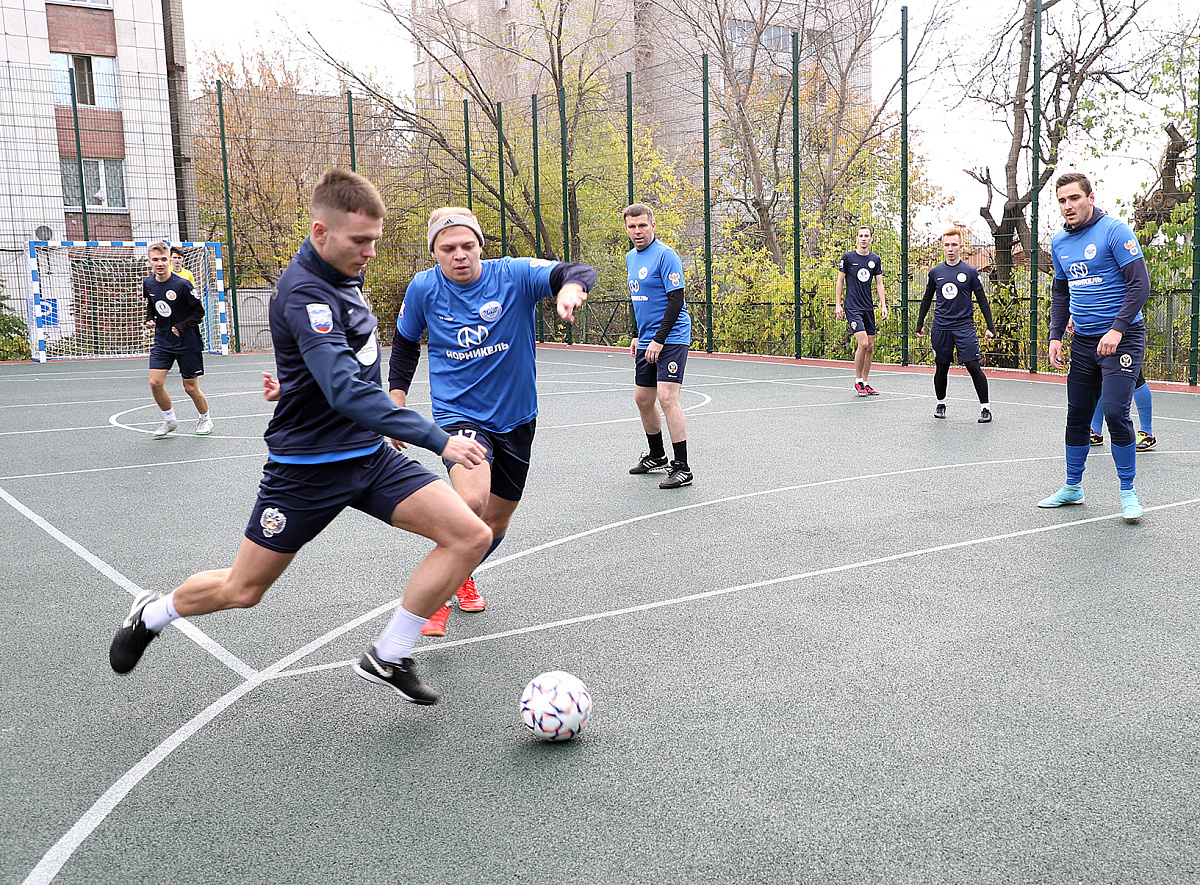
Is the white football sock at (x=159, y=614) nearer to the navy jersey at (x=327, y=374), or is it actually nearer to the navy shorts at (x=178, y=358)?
the navy jersey at (x=327, y=374)

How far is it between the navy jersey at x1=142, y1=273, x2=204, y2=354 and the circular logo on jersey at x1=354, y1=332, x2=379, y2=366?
26.2 ft

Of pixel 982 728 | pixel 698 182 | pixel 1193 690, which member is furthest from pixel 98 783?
pixel 698 182

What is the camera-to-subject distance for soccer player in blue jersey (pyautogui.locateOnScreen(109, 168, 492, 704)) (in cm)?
324

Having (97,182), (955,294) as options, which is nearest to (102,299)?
(97,182)

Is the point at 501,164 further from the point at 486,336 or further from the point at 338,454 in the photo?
the point at 338,454

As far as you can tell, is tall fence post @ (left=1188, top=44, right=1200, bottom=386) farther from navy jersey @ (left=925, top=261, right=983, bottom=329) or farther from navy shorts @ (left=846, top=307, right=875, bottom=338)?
navy jersey @ (left=925, top=261, right=983, bottom=329)

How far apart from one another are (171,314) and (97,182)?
1660 centimetres

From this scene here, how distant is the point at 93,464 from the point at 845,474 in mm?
6431

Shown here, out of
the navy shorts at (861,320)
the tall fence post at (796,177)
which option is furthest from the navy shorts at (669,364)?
the tall fence post at (796,177)

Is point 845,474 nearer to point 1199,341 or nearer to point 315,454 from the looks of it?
point 315,454

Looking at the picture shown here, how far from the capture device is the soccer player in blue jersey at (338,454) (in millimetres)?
3236

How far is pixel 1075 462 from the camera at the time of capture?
6.54m

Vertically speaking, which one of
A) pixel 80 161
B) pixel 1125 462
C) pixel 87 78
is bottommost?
pixel 1125 462

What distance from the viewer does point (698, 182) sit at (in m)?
29.5
